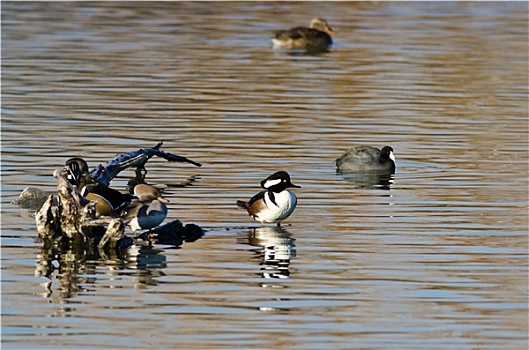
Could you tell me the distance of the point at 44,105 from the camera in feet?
74.1

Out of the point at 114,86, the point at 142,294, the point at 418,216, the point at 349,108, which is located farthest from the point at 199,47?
the point at 142,294

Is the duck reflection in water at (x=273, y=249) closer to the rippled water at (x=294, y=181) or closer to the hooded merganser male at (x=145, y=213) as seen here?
the rippled water at (x=294, y=181)

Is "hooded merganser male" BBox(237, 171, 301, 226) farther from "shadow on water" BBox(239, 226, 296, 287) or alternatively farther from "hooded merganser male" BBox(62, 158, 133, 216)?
"hooded merganser male" BBox(62, 158, 133, 216)

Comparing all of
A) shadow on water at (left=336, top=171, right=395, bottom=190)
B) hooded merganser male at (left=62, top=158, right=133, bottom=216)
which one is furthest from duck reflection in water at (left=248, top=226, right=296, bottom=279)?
shadow on water at (left=336, top=171, right=395, bottom=190)

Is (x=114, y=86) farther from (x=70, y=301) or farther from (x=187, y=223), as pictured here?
(x=70, y=301)

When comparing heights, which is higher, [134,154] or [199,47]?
[199,47]

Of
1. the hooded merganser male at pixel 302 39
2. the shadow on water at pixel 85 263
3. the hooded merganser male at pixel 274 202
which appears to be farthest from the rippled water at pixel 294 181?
the hooded merganser male at pixel 302 39

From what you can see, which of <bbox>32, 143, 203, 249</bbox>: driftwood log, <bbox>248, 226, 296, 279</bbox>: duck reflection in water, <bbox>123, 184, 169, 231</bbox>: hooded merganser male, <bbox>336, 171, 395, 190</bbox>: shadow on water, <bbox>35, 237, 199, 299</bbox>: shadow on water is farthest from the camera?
<bbox>336, 171, 395, 190</bbox>: shadow on water

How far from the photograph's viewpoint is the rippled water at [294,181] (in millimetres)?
9852

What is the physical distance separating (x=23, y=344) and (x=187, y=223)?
Answer: 438 centimetres

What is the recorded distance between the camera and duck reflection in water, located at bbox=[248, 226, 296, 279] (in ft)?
37.8

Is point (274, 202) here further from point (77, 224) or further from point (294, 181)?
point (294, 181)

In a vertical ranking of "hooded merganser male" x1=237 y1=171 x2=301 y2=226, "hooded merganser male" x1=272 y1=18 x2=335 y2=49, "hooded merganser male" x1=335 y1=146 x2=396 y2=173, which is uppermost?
"hooded merganser male" x1=272 y1=18 x2=335 y2=49

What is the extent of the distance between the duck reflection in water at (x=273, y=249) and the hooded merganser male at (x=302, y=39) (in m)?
20.3
